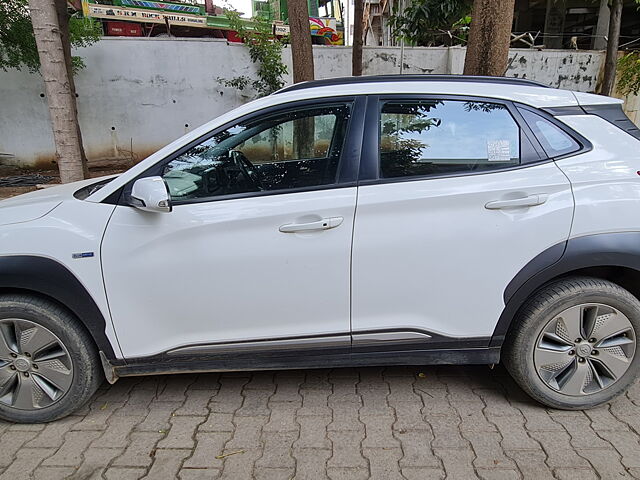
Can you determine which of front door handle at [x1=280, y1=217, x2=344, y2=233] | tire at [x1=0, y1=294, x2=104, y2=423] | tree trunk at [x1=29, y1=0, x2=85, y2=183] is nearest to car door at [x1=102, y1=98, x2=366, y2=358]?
front door handle at [x1=280, y1=217, x2=344, y2=233]

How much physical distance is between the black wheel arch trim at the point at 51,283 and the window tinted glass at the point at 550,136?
2470mm

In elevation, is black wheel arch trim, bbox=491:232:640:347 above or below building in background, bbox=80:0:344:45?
below

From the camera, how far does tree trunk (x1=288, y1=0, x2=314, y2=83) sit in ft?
18.3

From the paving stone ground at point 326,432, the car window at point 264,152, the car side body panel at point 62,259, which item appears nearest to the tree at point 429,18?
the car window at point 264,152

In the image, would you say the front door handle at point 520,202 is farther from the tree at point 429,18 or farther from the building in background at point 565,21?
the building in background at point 565,21

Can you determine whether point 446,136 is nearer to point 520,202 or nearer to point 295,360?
point 520,202

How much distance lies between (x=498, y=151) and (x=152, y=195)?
5.83ft

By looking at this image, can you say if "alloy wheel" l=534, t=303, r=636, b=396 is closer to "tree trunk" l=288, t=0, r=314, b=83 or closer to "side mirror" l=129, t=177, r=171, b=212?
"side mirror" l=129, t=177, r=171, b=212

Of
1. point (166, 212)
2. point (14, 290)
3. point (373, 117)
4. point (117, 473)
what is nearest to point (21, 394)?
point (14, 290)

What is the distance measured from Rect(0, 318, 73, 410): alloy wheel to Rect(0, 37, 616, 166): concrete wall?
8.60 metres

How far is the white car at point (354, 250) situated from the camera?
2.13m

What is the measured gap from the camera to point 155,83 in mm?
9711

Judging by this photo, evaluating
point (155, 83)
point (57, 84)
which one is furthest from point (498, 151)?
point (155, 83)

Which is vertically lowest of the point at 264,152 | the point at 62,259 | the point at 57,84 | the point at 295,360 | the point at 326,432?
the point at 326,432
